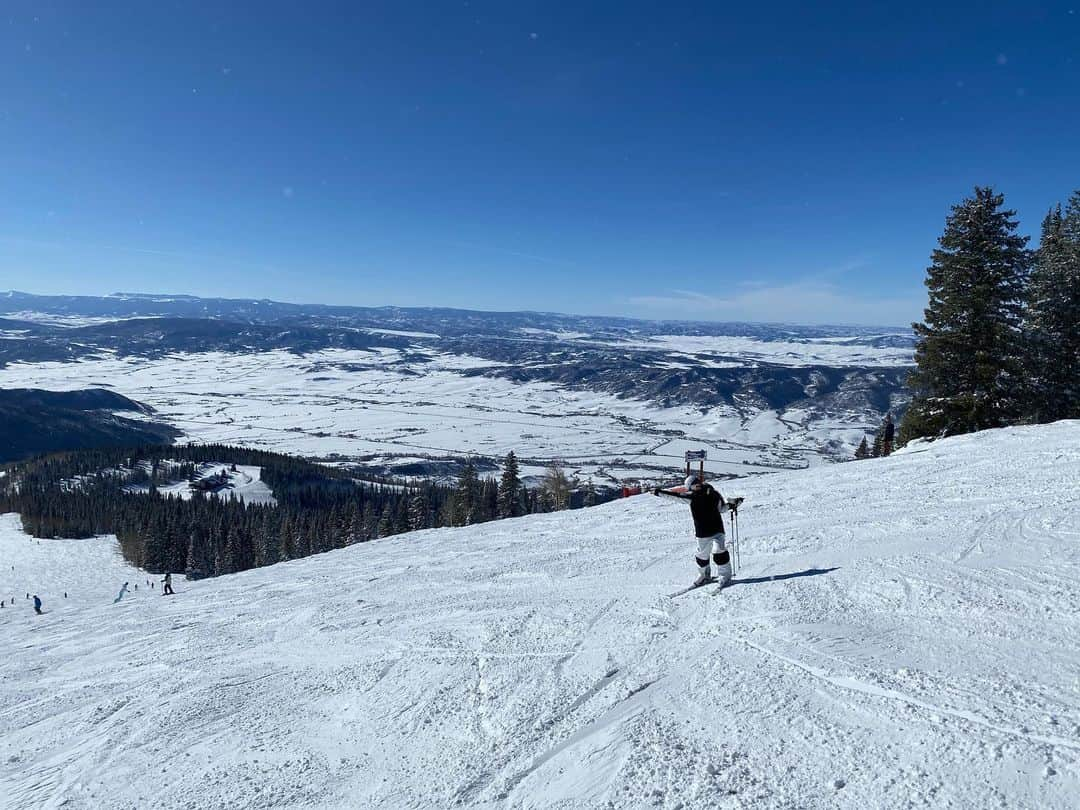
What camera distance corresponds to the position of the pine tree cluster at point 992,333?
82.5ft

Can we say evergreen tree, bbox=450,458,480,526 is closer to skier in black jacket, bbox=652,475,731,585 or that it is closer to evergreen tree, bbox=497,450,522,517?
evergreen tree, bbox=497,450,522,517

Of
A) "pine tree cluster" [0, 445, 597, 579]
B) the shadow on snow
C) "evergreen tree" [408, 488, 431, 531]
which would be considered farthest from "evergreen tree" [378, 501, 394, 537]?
the shadow on snow

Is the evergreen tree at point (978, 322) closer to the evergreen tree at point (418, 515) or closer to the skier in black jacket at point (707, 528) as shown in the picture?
the skier in black jacket at point (707, 528)

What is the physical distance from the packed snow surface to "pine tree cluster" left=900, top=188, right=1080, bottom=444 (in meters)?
16.3

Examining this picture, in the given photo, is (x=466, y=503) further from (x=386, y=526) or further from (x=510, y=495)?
(x=386, y=526)

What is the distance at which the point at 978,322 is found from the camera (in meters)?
25.5

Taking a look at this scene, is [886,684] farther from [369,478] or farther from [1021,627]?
[369,478]

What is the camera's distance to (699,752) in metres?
4.62

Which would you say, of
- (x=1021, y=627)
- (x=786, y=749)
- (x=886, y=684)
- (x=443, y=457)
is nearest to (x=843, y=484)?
(x=1021, y=627)

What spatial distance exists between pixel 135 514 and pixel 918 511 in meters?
105

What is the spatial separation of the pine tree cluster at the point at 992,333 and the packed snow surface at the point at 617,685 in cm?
1628

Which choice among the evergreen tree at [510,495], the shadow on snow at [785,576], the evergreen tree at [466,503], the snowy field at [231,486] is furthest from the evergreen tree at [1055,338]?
the snowy field at [231,486]

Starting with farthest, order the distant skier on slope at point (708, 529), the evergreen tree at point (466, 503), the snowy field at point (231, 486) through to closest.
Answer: the snowy field at point (231, 486)
the evergreen tree at point (466, 503)
the distant skier on slope at point (708, 529)

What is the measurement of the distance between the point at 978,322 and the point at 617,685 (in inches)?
1098
